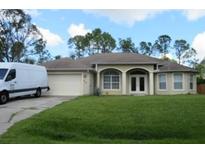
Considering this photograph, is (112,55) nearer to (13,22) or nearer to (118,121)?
(13,22)

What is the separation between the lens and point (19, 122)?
1340 cm

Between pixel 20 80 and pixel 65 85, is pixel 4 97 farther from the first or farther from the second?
pixel 65 85

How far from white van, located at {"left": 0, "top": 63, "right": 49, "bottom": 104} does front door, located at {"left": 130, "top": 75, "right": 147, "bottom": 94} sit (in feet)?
29.8

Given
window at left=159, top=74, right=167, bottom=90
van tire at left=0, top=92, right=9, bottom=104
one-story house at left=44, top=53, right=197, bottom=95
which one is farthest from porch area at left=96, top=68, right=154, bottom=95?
van tire at left=0, top=92, right=9, bottom=104

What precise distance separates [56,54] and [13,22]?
14965mm

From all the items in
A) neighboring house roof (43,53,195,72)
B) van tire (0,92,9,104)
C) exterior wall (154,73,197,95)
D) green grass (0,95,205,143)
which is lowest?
green grass (0,95,205,143)

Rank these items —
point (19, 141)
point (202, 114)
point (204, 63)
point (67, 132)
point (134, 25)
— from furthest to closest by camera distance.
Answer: point (204, 63)
point (134, 25)
point (202, 114)
point (67, 132)
point (19, 141)

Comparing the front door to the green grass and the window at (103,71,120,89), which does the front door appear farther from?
the green grass

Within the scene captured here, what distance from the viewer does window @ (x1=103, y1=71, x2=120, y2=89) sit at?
110ft

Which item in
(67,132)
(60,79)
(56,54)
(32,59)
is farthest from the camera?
(56,54)

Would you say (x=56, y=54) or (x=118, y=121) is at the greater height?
(x=56, y=54)

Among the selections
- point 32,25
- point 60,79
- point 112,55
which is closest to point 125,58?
point 112,55

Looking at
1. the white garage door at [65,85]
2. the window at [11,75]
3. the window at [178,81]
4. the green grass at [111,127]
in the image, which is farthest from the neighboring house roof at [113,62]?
the green grass at [111,127]

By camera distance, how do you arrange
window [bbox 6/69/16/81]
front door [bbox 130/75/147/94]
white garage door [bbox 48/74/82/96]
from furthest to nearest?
front door [bbox 130/75/147/94] → white garage door [bbox 48/74/82/96] → window [bbox 6/69/16/81]
